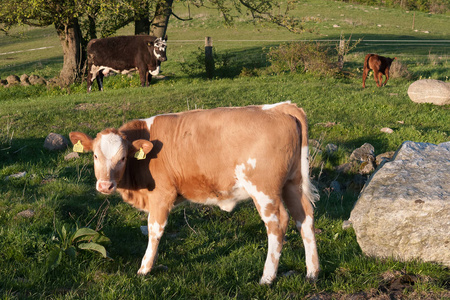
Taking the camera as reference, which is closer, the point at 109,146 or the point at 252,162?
the point at 252,162

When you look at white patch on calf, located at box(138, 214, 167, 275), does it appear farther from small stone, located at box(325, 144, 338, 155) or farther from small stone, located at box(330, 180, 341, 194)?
small stone, located at box(325, 144, 338, 155)

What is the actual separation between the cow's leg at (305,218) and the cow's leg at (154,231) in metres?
1.52

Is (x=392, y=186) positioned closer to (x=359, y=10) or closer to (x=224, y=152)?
(x=224, y=152)

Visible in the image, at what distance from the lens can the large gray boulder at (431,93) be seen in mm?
15407

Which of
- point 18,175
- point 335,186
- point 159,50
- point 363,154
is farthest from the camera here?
point 159,50

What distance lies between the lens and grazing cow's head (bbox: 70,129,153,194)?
5.28 m

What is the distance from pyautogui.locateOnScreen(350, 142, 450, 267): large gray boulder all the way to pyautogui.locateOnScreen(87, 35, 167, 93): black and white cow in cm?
1577

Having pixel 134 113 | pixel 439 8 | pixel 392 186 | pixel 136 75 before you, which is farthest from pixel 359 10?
pixel 392 186

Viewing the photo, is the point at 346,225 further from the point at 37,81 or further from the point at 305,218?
the point at 37,81

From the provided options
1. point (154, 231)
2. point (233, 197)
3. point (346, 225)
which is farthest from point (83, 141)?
point (346, 225)

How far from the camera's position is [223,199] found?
5582mm

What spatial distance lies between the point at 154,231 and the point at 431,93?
13.2 metres

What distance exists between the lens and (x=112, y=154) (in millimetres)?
5344

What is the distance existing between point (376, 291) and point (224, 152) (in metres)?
2.23
